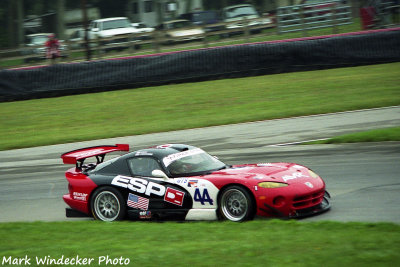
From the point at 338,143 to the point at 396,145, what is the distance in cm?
138

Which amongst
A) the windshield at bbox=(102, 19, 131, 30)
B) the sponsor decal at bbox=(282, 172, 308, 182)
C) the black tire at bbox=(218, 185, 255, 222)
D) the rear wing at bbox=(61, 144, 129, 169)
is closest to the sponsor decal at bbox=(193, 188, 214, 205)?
the black tire at bbox=(218, 185, 255, 222)

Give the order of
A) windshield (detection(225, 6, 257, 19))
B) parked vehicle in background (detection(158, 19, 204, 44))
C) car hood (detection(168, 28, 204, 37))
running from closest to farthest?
parked vehicle in background (detection(158, 19, 204, 44)) → car hood (detection(168, 28, 204, 37)) → windshield (detection(225, 6, 257, 19))

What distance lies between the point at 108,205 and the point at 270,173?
8.61 feet

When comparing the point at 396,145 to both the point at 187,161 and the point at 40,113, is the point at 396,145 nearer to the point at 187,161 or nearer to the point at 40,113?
the point at 187,161

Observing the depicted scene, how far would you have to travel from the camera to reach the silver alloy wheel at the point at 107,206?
925 cm

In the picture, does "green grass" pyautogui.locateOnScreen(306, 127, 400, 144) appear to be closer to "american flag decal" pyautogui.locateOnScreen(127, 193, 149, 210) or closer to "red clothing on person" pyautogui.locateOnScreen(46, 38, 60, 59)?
"american flag decal" pyautogui.locateOnScreen(127, 193, 149, 210)

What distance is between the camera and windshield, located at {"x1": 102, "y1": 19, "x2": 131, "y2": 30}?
36.0 m

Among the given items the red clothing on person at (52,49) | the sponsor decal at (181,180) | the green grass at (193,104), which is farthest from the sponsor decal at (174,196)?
the red clothing on person at (52,49)

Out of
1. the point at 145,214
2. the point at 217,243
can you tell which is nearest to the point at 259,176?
the point at 145,214

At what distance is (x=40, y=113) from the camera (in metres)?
21.2

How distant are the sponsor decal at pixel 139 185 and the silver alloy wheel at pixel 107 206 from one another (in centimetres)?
24

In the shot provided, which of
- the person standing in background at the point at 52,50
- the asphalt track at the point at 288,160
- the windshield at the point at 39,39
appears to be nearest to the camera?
the asphalt track at the point at 288,160

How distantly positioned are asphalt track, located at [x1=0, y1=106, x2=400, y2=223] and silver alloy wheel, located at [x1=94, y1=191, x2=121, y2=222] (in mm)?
831

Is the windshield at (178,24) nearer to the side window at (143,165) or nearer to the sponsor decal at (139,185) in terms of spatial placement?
the side window at (143,165)
